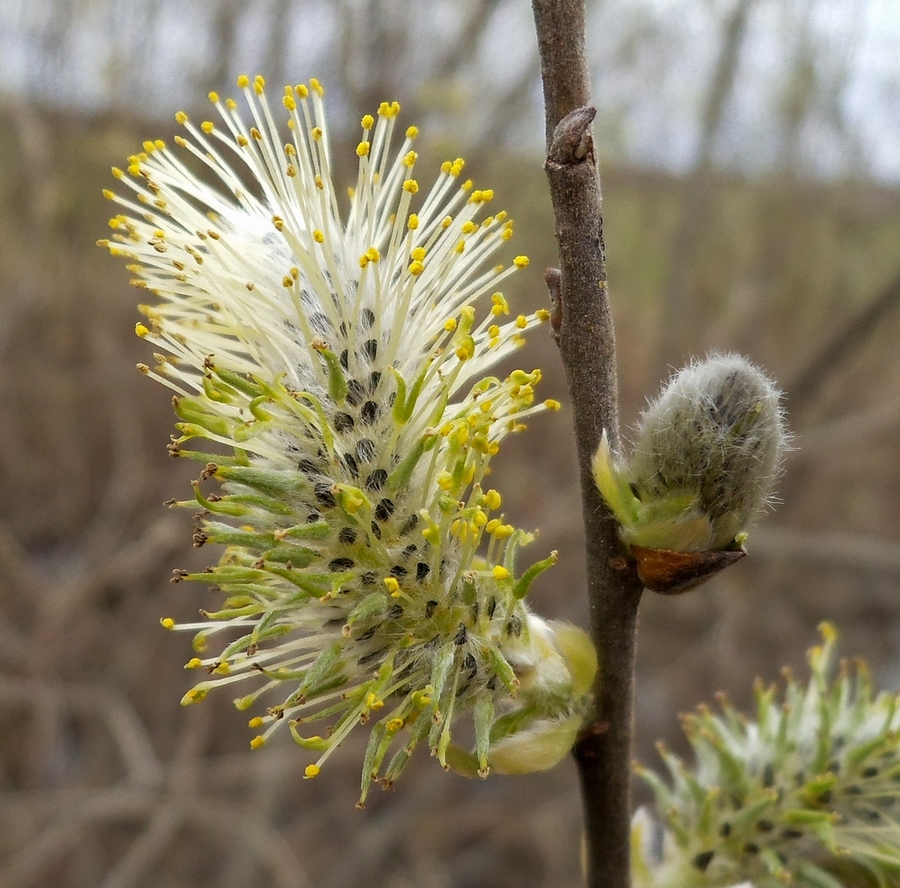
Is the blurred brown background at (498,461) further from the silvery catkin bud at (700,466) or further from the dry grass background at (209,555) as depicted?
the silvery catkin bud at (700,466)

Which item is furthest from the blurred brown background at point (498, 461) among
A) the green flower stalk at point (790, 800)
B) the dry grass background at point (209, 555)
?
the green flower stalk at point (790, 800)

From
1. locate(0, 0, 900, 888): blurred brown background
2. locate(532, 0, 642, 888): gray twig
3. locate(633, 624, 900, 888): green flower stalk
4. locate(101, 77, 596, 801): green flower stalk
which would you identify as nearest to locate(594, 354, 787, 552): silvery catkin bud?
locate(532, 0, 642, 888): gray twig

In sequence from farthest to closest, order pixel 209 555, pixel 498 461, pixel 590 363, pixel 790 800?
1. pixel 498 461
2. pixel 209 555
3. pixel 790 800
4. pixel 590 363

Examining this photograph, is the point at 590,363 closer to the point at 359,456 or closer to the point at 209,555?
the point at 359,456

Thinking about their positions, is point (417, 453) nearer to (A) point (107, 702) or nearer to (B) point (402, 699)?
(B) point (402, 699)

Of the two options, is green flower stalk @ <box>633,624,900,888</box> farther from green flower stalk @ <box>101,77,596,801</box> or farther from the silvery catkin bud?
the silvery catkin bud

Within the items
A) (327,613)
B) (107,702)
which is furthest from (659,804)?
(107,702)

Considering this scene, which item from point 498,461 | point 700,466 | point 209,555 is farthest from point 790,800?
point 498,461

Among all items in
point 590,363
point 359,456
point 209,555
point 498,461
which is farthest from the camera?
point 498,461
